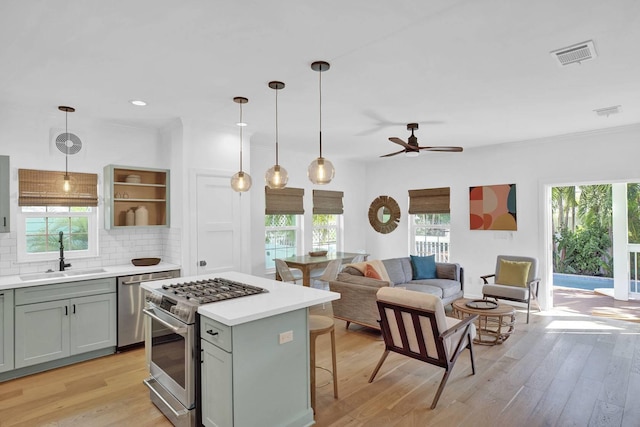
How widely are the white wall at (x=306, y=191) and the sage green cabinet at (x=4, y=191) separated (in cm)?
310

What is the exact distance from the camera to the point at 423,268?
5898 mm

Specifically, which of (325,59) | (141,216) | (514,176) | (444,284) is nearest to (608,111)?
(514,176)

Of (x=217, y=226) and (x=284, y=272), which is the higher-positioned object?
(x=217, y=226)

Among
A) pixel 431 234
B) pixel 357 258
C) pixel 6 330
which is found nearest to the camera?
pixel 6 330

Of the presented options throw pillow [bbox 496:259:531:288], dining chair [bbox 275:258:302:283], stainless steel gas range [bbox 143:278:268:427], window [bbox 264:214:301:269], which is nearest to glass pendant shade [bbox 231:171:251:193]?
stainless steel gas range [bbox 143:278:268:427]

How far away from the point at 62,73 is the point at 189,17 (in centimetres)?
157

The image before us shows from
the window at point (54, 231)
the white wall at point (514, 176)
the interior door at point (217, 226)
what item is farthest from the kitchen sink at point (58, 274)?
the white wall at point (514, 176)

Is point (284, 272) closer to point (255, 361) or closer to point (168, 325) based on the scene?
point (168, 325)

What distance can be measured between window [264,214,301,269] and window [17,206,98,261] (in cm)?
263

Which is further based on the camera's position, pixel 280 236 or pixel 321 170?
pixel 280 236

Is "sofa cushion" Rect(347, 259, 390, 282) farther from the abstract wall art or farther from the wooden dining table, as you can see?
the abstract wall art

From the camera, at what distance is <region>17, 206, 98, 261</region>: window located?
13.1 ft

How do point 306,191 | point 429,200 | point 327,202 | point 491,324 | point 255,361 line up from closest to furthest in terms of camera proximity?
1. point 255,361
2. point 491,324
3. point 306,191
4. point 429,200
5. point 327,202

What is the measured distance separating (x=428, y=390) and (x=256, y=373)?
1.68m
